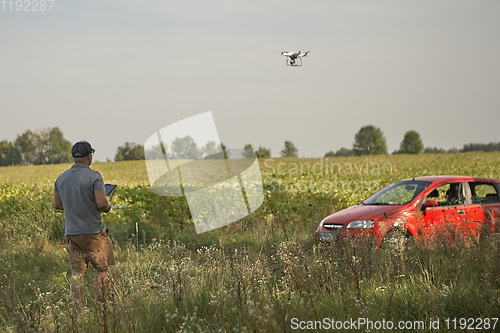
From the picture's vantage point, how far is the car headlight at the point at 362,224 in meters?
7.26

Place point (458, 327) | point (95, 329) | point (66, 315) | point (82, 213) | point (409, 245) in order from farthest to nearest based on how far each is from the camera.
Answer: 1. point (409, 245)
2. point (82, 213)
3. point (66, 315)
4. point (95, 329)
5. point (458, 327)

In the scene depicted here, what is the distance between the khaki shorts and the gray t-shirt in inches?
3.5

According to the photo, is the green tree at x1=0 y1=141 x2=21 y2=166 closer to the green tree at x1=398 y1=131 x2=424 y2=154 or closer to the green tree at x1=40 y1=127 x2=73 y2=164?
the green tree at x1=40 y1=127 x2=73 y2=164

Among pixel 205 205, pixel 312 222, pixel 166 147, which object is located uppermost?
pixel 166 147

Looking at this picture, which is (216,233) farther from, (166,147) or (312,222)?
(166,147)

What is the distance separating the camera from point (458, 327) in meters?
3.59

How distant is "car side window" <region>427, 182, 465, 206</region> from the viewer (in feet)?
26.1

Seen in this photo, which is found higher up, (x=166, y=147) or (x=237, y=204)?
(x=166, y=147)

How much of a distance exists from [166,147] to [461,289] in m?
4.64

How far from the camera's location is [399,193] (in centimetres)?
838

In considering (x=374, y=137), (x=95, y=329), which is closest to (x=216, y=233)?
(x=95, y=329)

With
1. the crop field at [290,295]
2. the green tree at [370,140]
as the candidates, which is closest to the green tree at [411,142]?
the green tree at [370,140]

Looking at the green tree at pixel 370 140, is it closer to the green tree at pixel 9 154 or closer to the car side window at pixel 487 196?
the green tree at pixel 9 154

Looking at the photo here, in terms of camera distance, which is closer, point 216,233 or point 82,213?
point 82,213
